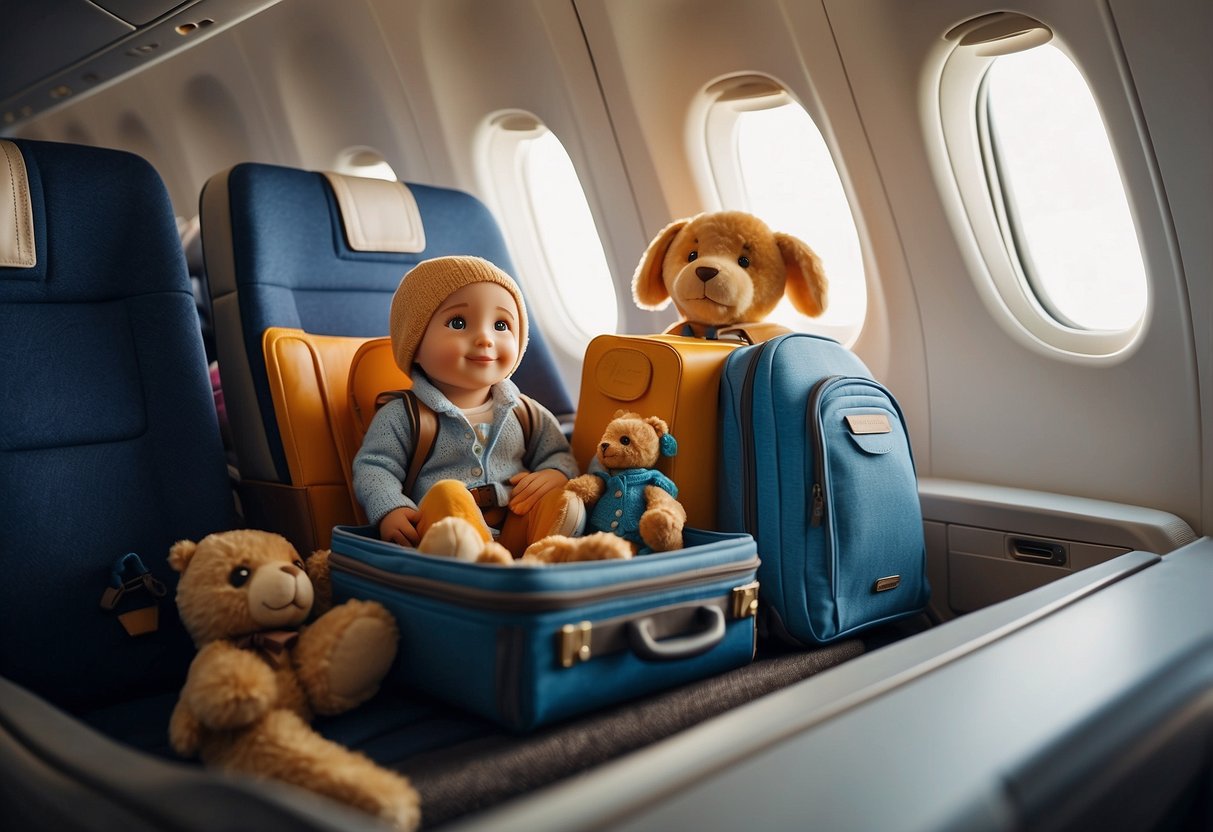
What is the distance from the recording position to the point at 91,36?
10.9 feet

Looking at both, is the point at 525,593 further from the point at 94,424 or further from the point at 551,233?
the point at 551,233

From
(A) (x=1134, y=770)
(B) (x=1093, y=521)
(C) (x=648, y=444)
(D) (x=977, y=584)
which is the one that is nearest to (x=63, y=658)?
(C) (x=648, y=444)

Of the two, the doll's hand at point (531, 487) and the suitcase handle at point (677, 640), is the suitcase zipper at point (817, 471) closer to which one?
the suitcase handle at point (677, 640)

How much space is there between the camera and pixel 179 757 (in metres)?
1.30

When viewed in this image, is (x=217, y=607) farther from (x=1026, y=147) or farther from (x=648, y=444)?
(x=1026, y=147)

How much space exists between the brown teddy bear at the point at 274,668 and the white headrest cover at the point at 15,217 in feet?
2.16

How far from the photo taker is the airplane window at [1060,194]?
2346 mm

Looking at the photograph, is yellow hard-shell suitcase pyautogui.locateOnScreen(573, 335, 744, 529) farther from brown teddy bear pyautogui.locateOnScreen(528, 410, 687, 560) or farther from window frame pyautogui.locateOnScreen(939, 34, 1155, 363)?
window frame pyautogui.locateOnScreen(939, 34, 1155, 363)

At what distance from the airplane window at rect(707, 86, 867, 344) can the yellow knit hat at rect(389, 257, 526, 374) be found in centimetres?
146

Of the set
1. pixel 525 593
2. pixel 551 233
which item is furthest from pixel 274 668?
pixel 551 233

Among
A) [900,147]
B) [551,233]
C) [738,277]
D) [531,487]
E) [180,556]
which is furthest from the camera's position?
[551,233]

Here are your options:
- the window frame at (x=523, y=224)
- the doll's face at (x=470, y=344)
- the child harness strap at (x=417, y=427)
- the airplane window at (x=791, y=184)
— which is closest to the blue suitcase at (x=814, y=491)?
the doll's face at (x=470, y=344)

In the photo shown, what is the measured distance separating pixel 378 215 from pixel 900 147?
4.42 feet

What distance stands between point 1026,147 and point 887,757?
2.06 m
